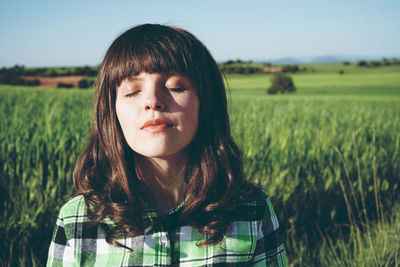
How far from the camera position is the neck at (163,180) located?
1151mm

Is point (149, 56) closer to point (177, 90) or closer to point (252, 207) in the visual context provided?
point (177, 90)

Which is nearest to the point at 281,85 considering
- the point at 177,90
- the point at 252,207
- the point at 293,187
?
the point at 293,187

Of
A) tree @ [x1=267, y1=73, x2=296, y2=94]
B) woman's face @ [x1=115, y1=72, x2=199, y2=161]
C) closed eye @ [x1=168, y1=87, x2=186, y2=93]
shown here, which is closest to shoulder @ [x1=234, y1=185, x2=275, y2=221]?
woman's face @ [x1=115, y1=72, x2=199, y2=161]

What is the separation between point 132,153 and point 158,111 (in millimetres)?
330

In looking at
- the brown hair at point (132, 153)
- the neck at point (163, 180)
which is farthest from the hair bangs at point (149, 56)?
the neck at point (163, 180)

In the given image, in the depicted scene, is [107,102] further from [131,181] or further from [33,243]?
[33,243]

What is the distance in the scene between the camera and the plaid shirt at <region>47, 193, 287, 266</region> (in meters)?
1.06

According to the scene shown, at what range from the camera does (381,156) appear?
10.3ft

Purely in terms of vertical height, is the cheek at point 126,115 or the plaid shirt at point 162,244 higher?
the cheek at point 126,115

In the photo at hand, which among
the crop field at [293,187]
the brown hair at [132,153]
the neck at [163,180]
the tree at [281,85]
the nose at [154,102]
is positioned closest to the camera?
the nose at [154,102]

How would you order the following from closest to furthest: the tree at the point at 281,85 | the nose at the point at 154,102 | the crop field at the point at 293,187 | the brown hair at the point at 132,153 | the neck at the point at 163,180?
the nose at the point at 154,102, the brown hair at the point at 132,153, the neck at the point at 163,180, the crop field at the point at 293,187, the tree at the point at 281,85

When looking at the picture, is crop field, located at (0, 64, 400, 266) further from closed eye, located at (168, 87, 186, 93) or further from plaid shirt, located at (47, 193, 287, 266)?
plaid shirt, located at (47, 193, 287, 266)

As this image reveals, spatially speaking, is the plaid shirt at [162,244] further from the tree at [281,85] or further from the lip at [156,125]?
the tree at [281,85]

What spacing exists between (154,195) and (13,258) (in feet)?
3.99
